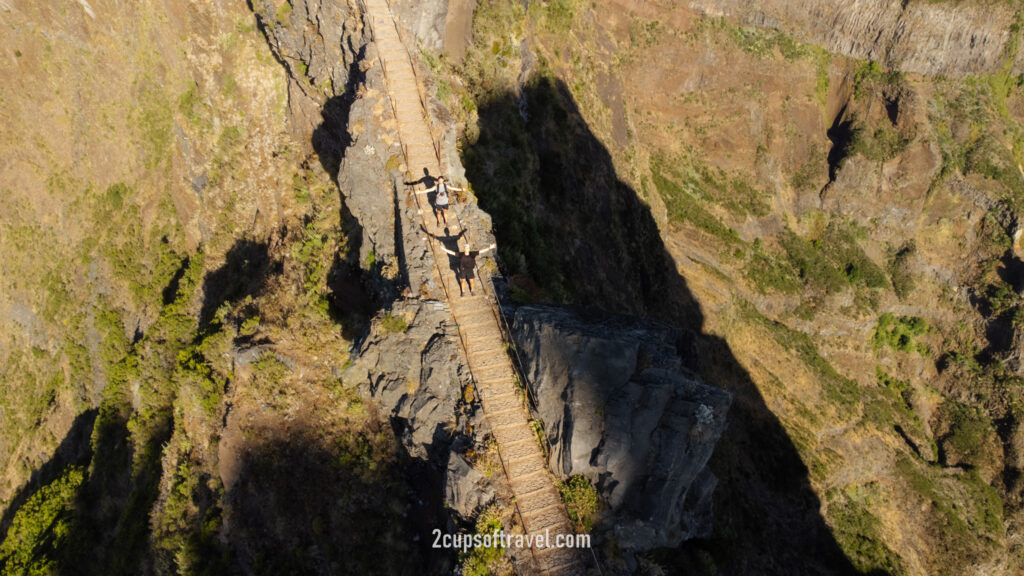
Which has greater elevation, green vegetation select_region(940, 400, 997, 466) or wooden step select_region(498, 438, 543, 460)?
green vegetation select_region(940, 400, 997, 466)

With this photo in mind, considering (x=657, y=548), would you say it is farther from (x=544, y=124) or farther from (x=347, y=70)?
(x=544, y=124)

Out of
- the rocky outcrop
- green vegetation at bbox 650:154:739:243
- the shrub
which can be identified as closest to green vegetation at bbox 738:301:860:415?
green vegetation at bbox 650:154:739:243

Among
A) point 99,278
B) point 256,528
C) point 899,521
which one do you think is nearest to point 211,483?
point 256,528

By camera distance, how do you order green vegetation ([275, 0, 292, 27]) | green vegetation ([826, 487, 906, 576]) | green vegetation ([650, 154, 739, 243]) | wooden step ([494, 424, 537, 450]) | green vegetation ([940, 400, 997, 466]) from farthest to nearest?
green vegetation ([650, 154, 739, 243]) < green vegetation ([940, 400, 997, 466]) < green vegetation ([826, 487, 906, 576]) < green vegetation ([275, 0, 292, 27]) < wooden step ([494, 424, 537, 450])

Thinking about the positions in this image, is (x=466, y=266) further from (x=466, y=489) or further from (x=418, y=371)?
(x=466, y=489)

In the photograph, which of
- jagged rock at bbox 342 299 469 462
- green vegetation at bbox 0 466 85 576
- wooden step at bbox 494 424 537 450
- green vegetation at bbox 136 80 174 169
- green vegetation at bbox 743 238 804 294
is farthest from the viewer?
green vegetation at bbox 743 238 804 294

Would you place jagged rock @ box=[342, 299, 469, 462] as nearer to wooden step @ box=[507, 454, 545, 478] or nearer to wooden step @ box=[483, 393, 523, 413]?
wooden step @ box=[483, 393, 523, 413]

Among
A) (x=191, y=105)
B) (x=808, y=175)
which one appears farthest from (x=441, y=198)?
(x=808, y=175)
